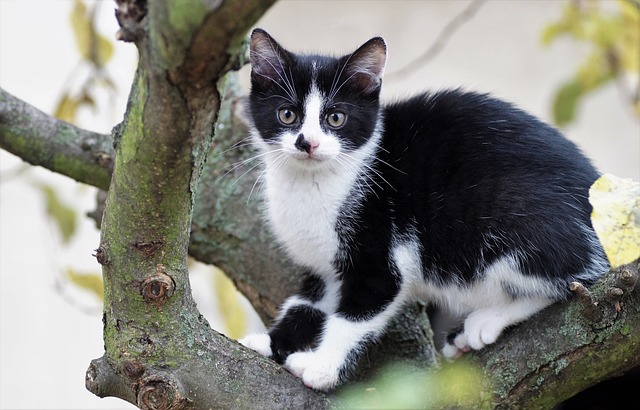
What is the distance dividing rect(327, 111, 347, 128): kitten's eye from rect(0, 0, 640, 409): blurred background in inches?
13.4

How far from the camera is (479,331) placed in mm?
1713

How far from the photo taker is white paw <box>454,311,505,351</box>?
5.54 ft

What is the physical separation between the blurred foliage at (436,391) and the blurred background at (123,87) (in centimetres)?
79

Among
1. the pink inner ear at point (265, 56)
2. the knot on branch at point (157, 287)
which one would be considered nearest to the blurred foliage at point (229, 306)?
the pink inner ear at point (265, 56)

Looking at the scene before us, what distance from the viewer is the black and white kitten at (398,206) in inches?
67.7

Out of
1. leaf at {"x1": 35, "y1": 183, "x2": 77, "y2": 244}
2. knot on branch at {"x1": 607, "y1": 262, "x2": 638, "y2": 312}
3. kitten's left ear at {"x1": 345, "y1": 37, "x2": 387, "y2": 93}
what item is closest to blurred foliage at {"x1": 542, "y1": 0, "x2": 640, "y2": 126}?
kitten's left ear at {"x1": 345, "y1": 37, "x2": 387, "y2": 93}

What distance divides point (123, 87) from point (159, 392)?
243cm

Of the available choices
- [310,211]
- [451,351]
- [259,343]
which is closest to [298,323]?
[259,343]

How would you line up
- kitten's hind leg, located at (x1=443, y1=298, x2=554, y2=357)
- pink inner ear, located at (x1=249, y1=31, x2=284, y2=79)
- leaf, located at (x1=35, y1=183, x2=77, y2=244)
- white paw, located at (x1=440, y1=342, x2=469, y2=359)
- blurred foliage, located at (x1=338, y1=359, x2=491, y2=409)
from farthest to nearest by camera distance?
1. leaf, located at (x1=35, y1=183, x2=77, y2=244)
2. pink inner ear, located at (x1=249, y1=31, x2=284, y2=79)
3. white paw, located at (x1=440, y1=342, x2=469, y2=359)
4. kitten's hind leg, located at (x1=443, y1=298, x2=554, y2=357)
5. blurred foliage, located at (x1=338, y1=359, x2=491, y2=409)

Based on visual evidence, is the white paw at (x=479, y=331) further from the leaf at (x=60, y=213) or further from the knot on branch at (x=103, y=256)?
the leaf at (x=60, y=213)

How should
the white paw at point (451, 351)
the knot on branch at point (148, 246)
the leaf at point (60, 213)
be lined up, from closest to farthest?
the knot on branch at point (148, 246) → the white paw at point (451, 351) → the leaf at point (60, 213)

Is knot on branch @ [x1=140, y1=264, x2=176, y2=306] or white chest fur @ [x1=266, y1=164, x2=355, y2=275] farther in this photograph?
white chest fur @ [x1=266, y1=164, x2=355, y2=275]

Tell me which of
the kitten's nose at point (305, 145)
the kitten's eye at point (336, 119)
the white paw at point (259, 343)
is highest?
the kitten's eye at point (336, 119)

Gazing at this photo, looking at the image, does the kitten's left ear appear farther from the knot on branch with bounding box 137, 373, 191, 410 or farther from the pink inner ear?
the knot on branch with bounding box 137, 373, 191, 410
